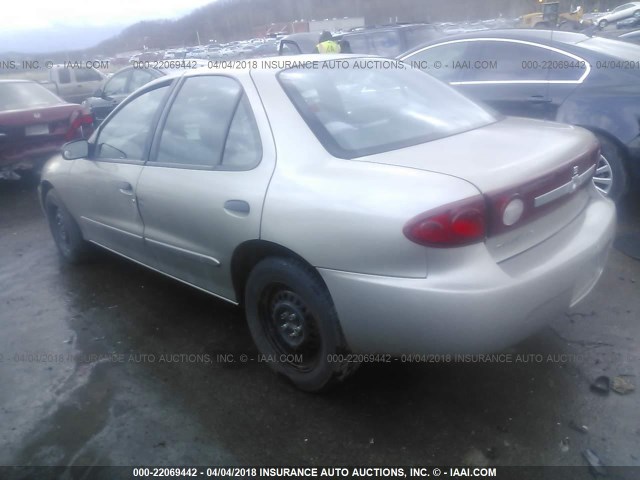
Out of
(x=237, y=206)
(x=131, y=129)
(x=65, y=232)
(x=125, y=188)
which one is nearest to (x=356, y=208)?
(x=237, y=206)

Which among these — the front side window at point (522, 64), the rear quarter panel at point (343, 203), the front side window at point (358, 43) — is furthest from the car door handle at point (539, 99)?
the front side window at point (358, 43)

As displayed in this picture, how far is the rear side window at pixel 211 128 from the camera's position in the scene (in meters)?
2.92

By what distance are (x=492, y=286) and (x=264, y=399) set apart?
136 centimetres

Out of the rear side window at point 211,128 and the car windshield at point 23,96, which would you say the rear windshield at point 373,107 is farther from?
the car windshield at point 23,96

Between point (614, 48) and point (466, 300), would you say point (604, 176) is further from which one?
point (466, 300)

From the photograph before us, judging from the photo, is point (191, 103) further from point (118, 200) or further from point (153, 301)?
point (153, 301)

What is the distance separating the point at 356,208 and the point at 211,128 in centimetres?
123

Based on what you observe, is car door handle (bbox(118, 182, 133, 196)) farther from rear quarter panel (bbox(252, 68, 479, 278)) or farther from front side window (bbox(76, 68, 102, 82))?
front side window (bbox(76, 68, 102, 82))

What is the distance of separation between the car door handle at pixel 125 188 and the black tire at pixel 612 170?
353cm

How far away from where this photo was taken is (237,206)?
2.79 metres

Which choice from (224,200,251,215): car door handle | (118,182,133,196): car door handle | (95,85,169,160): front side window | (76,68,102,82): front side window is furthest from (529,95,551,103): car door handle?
(76,68,102,82): front side window

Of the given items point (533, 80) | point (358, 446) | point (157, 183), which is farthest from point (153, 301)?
point (533, 80)

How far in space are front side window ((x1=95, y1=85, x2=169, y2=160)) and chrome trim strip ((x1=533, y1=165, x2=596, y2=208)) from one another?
2377 millimetres

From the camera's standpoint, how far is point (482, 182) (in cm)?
223
